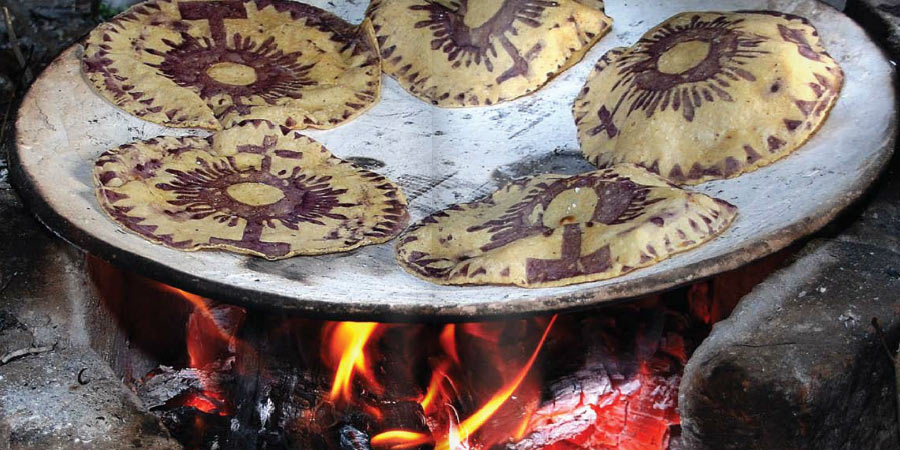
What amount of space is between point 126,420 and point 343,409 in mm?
608

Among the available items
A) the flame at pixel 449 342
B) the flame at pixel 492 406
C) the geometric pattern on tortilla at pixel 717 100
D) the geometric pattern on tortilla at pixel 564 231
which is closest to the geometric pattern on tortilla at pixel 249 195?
the geometric pattern on tortilla at pixel 564 231

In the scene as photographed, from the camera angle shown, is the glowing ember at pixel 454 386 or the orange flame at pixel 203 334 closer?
the glowing ember at pixel 454 386

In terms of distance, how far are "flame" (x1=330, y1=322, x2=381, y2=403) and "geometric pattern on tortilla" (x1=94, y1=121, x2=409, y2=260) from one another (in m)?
0.23

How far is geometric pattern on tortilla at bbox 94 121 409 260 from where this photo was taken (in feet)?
9.07

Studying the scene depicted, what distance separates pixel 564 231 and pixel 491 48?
44.1 inches

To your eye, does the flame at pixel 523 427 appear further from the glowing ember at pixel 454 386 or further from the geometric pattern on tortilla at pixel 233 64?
the geometric pattern on tortilla at pixel 233 64

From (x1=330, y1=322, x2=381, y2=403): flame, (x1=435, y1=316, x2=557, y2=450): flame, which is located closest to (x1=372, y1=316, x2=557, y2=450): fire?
(x1=435, y1=316, x2=557, y2=450): flame

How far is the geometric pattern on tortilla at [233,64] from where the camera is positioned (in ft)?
11.3

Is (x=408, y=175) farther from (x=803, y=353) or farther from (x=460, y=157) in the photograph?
(x=803, y=353)

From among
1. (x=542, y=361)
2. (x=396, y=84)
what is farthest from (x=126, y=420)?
(x=396, y=84)

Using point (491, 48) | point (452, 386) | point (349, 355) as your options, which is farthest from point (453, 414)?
point (491, 48)

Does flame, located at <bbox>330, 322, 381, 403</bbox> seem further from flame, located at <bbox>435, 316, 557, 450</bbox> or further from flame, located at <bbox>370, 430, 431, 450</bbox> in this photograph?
flame, located at <bbox>435, 316, 557, 450</bbox>

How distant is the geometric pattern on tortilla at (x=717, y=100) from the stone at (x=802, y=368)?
20.9 inches

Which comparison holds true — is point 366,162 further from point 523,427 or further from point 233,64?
point 523,427
